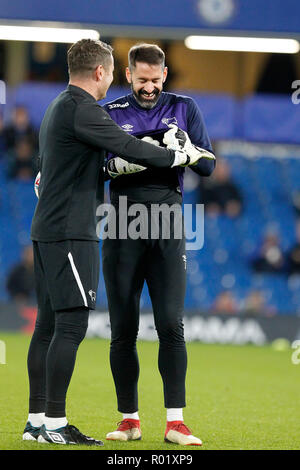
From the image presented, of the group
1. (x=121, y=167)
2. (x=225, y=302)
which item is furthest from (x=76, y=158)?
(x=225, y=302)

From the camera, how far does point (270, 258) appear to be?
13.5m

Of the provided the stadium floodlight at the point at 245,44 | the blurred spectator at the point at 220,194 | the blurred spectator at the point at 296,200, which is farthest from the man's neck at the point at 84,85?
the blurred spectator at the point at 296,200

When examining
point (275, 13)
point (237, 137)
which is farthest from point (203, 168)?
point (237, 137)

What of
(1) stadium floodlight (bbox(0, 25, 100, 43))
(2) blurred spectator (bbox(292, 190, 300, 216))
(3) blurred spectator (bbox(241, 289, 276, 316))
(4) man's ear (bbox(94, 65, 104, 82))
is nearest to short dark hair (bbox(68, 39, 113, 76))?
(4) man's ear (bbox(94, 65, 104, 82))

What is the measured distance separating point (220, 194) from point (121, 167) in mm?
9138

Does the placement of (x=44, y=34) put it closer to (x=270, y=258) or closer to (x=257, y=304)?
(x=270, y=258)

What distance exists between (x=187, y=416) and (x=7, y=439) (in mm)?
1584

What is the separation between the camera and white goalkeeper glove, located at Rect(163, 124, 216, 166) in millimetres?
4625

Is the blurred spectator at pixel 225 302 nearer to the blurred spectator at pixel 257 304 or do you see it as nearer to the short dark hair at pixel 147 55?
the blurred spectator at pixel 257 304

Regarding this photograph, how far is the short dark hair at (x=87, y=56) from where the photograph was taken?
453cm

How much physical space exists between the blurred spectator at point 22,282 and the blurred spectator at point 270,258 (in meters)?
3.58

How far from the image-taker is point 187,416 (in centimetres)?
587

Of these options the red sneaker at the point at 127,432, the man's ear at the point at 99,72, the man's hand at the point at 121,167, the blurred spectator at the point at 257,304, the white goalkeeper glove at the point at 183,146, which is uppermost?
the man's ear at the point at 99,72

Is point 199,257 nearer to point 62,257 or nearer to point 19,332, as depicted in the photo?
point 19,332
